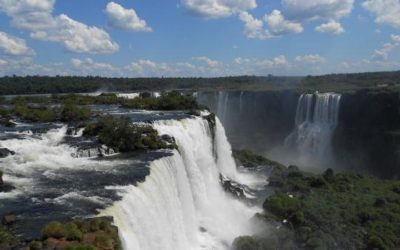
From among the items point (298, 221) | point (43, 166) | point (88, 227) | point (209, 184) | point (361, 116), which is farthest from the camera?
point (361, 116)

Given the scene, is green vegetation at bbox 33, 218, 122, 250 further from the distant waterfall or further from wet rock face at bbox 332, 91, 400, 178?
the distant waterfall

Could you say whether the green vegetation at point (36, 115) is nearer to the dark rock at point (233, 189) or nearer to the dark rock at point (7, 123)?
the dark rock at point (7, 123)

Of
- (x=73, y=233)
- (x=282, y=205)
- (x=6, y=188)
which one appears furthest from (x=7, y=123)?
(x=73, y=233)

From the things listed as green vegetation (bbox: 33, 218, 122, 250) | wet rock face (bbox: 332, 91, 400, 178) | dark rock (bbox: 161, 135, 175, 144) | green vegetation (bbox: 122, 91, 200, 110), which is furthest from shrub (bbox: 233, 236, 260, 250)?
wet rock face (bbox: 332, 91, 400, 178)

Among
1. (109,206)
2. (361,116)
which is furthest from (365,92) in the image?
(109,206)

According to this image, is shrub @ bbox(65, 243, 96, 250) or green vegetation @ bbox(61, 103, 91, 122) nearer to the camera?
shrub @ bbox(65, 243, 96, 250)

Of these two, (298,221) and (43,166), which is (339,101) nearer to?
(298,221)

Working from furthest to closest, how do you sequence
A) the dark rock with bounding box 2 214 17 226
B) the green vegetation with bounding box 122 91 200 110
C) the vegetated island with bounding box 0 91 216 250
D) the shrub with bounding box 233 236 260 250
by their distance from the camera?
the green vegetation with bounding box 122 91 200 110
the shrub with bounding box 233 236 260 250
the dark rock with bounding box 2 214 17 226
the vegetated island with bounding box 0 91 216 250
